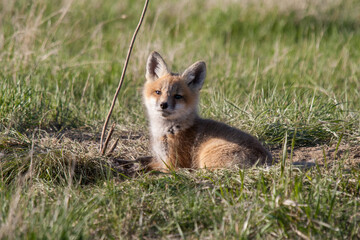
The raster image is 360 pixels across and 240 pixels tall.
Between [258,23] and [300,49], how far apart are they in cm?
162

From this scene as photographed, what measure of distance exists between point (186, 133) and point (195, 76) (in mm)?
731

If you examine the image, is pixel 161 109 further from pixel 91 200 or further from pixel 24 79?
pixel 24 79

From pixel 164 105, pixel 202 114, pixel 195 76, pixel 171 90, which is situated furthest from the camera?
pixel 202 114

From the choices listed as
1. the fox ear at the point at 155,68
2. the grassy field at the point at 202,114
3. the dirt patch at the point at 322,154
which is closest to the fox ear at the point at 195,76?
the fox ear at the point at 155,68

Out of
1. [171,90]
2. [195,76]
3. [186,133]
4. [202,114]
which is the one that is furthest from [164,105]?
[202,114]

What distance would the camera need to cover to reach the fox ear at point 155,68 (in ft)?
16.2

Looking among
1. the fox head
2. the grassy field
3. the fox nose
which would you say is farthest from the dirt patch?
the fox nose

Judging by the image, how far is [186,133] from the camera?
15.3 feet

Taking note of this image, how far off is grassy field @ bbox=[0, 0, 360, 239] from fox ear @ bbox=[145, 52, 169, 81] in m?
0.85

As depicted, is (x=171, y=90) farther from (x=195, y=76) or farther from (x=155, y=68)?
(x=155, y=68)

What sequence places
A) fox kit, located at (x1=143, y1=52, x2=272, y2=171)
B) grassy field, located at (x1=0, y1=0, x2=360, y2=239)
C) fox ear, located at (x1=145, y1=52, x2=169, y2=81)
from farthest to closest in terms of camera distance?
fox ear, located at (x1=145, y1=52, x2=169, y2=81) → fox kit, located at (x1=143, y1=52, x2=272, y2=171) → grassy field, located at (x1=0, y1=0, x2=360, y2=239)

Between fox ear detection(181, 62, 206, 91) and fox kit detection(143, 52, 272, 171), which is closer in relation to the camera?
fox kit detection(143, 52, 272, 171)

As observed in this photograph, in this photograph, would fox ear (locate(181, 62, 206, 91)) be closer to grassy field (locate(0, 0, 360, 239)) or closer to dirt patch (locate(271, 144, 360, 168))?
grassy field (locate(0, 0, 360, 239))

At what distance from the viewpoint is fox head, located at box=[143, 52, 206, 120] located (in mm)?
4586
